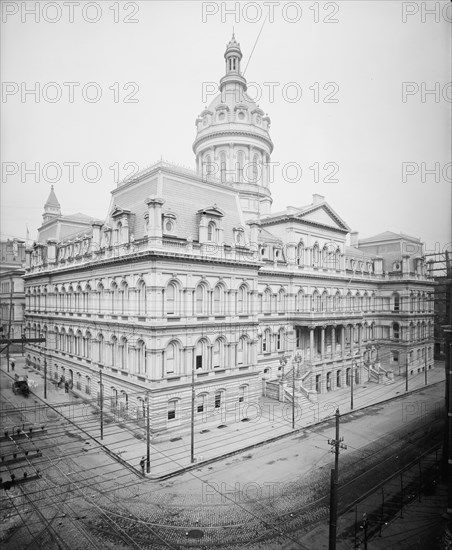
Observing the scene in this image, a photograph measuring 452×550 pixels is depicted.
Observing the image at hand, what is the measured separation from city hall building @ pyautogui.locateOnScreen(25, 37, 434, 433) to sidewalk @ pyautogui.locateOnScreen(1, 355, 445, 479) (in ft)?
3.64

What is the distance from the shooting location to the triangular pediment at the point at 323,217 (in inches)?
1838

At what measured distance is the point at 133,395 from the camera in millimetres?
31344

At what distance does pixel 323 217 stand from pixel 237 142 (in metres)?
17.4

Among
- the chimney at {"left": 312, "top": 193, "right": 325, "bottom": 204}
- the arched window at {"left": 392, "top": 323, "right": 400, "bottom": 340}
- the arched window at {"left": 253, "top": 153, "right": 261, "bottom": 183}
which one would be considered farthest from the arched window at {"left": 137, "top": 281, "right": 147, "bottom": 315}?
the arched window at {"left": 392, "top": 323, "right": 400, "bottom": 340}

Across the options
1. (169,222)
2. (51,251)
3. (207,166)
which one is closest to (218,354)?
Answer: (169,222)

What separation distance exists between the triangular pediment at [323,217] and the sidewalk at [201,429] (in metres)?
20.7

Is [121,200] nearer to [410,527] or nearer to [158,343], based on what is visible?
[158,343]

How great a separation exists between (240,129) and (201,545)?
5078 centimetres

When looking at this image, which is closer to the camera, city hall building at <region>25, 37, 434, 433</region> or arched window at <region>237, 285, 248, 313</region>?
city hall building at <region>25, 37, 434, 433</region>

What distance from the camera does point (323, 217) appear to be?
4922 centimetres

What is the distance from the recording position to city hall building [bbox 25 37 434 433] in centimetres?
3072

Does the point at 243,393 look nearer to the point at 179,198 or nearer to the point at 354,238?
the point at 179,198

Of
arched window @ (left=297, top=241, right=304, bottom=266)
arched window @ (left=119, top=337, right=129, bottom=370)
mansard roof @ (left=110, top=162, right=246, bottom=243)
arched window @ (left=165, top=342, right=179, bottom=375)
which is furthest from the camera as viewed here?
arched window @ (left=297, top=241, right=304, bottom=266)

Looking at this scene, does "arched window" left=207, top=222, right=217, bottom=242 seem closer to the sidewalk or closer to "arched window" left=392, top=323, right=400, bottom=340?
the sidewalk
